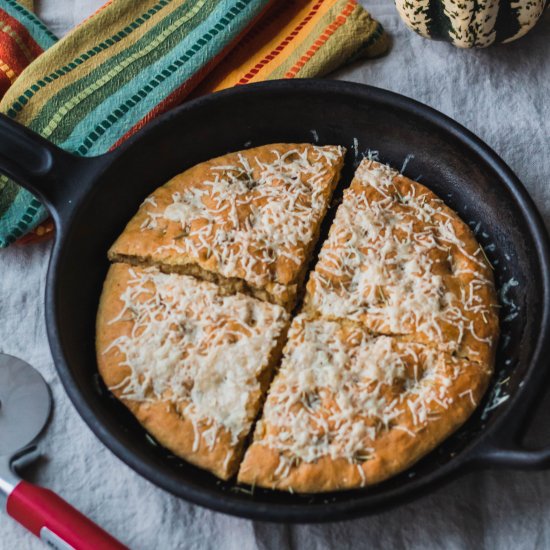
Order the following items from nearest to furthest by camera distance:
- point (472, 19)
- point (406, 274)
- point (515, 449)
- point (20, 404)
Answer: point (515, 449) < point (406, 274) < point (20, 404) < point (472, 19)

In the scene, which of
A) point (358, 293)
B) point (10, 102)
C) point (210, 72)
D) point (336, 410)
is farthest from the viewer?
point (210, 72)

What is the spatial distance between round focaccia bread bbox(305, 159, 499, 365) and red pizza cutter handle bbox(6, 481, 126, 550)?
103 cm

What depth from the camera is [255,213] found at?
2.86 meters

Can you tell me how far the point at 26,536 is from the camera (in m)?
2.77

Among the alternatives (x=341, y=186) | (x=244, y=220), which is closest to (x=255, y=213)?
(x=244, y=220)

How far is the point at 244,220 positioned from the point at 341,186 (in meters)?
0.49

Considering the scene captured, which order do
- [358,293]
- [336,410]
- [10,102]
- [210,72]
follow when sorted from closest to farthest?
1. [336,410]
2. [358,293]
3. [10,102]
4. [210,72]

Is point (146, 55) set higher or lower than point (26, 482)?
higher

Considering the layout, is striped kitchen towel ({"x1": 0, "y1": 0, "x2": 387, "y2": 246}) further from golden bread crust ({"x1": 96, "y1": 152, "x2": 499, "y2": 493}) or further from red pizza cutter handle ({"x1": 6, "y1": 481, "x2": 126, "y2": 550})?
red pizza cutter handle ({"x1": 6, "y1": 481, "x2": 126, "y2": 550})

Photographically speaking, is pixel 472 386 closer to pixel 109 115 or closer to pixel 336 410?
pixel 336 410

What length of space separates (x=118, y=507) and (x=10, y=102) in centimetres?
173

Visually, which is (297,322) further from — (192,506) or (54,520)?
(54,520)

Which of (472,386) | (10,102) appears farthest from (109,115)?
(472,386)

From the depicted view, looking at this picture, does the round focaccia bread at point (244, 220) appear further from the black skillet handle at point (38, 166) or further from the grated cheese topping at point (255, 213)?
the black skillet handle at point (38, 166)
